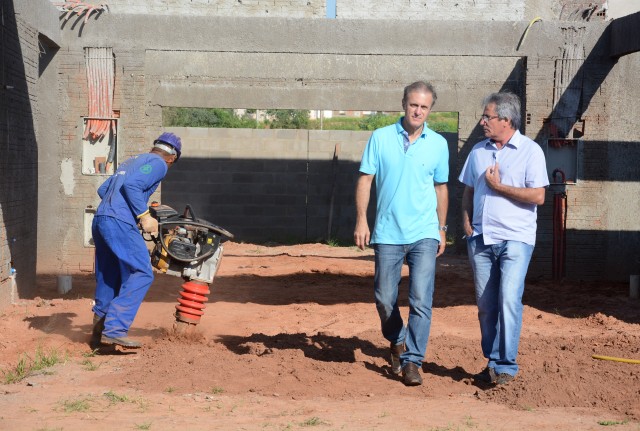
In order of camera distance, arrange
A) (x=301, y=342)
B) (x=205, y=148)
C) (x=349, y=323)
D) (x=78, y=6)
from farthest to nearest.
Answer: (x=205, y=148)
(x=78, y=6)
(x=349, y=323)
(x=301, y=342)

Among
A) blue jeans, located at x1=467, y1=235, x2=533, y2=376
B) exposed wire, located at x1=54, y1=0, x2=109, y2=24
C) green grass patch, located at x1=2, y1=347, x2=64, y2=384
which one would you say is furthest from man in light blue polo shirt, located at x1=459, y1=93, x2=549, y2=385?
exposed wire, located at x1=54, y1=0, x2=109, y2=24

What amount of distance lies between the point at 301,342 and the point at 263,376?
1378mm

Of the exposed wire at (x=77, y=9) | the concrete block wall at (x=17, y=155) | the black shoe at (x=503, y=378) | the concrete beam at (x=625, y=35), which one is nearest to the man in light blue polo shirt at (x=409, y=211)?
the black shoe at (x=503, y=378)

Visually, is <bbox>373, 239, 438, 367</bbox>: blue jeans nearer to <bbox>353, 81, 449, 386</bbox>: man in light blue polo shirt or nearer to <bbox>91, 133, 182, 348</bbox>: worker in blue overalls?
<bbox>353, 81, 449, 386</bbox>: man in light blue polo shirt

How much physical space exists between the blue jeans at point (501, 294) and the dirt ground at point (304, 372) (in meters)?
0.24

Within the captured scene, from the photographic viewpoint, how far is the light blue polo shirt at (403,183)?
627 centimetres

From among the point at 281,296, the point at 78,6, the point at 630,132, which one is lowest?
the point at 281,296

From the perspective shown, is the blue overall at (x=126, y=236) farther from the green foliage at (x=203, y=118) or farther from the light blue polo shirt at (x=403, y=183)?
the green foliage at (x=203, y=118)

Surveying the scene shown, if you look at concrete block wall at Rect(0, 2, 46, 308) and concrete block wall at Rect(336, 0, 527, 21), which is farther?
concrete block wall at Rect(336, 0, 527, 21)

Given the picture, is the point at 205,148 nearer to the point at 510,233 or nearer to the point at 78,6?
the point at 78,6

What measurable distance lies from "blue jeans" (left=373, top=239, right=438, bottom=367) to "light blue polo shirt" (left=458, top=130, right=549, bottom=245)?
403 mm

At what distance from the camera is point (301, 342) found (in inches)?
306

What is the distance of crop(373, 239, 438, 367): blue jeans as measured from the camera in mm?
6266

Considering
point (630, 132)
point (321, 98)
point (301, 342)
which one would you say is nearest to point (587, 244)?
point (630, 132)
